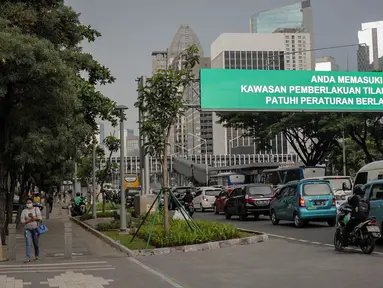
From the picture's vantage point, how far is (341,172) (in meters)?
82.9

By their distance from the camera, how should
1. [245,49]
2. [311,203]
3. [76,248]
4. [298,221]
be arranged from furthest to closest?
[245,49]
[298,221]
[311,203]
[76,248]

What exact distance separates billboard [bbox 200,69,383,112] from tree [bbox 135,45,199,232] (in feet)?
40.5

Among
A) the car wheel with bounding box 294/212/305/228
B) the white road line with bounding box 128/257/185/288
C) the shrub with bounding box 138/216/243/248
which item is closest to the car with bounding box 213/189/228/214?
the car wheel with bounding box 294/212/305/228

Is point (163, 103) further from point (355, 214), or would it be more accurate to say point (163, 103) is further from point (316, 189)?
point (316, 189)

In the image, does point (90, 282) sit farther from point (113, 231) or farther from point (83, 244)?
point (113, 231)

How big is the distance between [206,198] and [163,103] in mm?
25029

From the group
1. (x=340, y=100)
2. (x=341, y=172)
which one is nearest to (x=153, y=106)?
(x=340, y=100)

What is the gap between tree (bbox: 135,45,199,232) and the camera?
59.4 ft

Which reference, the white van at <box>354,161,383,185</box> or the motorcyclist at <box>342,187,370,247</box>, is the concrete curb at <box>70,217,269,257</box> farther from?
the white van at <box>354,161,383,185</box>

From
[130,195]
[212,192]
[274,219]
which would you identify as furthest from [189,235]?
[130,195]

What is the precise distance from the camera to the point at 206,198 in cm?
4259

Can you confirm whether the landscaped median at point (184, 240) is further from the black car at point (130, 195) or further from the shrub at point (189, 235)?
the black car at point (130, 195)

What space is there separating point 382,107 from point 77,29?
17662mm

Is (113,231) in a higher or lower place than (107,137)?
lower
